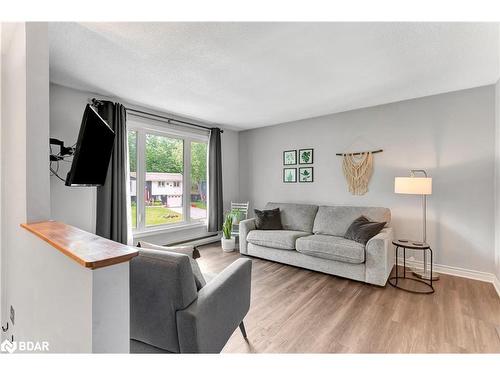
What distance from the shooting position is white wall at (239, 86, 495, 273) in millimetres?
2867

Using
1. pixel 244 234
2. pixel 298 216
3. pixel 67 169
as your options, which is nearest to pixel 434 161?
pixel 298 216

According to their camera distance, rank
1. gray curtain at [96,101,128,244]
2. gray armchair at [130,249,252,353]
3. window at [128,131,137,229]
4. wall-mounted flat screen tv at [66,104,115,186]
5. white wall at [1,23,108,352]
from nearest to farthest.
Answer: white wall at [1,23,108,352] → gray armchair at [130,249,252,353] → wall-mounted flat screen tv at [66,104,115,186] → gray curtain at [96,101,128,244] → window at [128,131,137,229]

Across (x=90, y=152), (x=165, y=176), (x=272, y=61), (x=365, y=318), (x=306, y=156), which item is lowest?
(x=365, y=318)

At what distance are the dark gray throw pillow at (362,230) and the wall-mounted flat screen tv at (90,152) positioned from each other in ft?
9.79

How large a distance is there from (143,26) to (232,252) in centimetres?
344

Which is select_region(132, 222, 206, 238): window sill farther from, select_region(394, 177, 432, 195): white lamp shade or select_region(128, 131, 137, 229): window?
select_region(394, 177, 432, 195): white lamp shade

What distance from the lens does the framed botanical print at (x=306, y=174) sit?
13.9 ft

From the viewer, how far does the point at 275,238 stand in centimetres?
353

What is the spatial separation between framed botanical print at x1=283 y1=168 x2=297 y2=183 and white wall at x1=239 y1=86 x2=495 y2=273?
0.32 m

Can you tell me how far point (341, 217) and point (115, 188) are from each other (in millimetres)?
3260

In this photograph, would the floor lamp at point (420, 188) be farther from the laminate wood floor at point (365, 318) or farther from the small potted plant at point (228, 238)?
the small potted plant at point (228, 238)

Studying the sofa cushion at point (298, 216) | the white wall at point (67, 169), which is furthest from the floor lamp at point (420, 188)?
the white wall at point (67, 169)

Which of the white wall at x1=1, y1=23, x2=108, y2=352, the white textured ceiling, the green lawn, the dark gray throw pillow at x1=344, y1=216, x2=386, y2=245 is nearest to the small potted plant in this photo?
the green lawn

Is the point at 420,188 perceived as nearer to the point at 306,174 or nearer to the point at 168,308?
the point at 306,174
